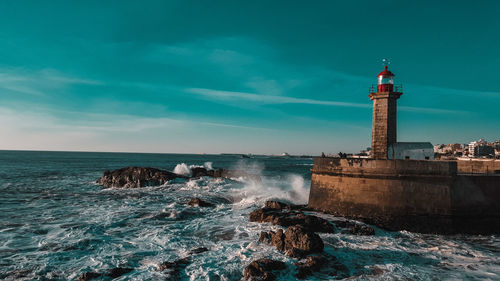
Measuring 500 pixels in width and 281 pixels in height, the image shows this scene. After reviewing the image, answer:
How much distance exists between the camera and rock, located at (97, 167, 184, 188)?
2191 centimetres

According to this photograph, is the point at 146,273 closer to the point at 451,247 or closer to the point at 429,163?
the point at 451,247

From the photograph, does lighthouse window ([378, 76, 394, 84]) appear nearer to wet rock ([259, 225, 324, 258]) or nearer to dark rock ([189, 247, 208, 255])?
wet rock ([259, 225, 324, 258])

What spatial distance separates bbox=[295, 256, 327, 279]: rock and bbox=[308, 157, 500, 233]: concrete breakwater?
458 centimetres

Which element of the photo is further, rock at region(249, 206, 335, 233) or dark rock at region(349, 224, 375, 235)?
rock at region(249, 206, 335, 233)

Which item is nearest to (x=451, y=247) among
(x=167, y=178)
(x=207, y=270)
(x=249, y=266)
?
(x=249, y=266)

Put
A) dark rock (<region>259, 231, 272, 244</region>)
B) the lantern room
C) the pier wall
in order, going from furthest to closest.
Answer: the lantern room < the pier wall < dark rock (<region>259, 231, 272, 244</region>)

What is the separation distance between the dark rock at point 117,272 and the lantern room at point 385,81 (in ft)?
38.1

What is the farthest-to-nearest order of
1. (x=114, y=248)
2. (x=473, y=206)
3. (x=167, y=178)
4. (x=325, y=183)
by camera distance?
(x=167, y=178)
(x=325, y=183)
(x=473, y=206)
(x=114, y=248)

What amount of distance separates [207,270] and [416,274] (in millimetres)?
4435

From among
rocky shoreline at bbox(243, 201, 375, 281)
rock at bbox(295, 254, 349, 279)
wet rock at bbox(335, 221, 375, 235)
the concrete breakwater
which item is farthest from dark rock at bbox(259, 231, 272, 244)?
the concrete breakwater

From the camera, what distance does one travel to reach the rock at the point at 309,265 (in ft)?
19.9

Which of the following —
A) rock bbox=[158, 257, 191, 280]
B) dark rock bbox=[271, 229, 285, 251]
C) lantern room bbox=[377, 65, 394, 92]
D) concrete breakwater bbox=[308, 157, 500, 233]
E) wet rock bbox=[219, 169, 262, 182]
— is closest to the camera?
rock bbox=[158, 257, 191, 280]

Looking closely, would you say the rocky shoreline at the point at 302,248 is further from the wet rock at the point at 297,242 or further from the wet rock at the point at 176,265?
the wet rock at the point at 176,265

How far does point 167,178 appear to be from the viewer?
2277 cm
